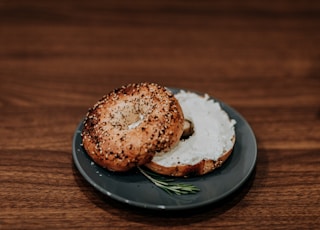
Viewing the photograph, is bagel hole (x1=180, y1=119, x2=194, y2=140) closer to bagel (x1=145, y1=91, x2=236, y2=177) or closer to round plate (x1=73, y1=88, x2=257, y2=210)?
bagel (x1=145, y1=91, x2=236, y2=177)

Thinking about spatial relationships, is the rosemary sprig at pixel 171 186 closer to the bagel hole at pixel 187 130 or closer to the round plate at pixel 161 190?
the round plate at pixel 161 190

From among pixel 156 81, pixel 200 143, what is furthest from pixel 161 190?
pixel 156 81

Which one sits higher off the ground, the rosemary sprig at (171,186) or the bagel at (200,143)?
the bagel at (200,143)

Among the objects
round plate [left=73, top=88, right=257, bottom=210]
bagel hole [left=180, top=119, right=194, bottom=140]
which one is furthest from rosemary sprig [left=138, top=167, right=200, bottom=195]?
bagel hole [left=180, top=119, right=194, bottom=140]

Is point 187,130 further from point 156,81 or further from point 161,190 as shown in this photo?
point 156,81

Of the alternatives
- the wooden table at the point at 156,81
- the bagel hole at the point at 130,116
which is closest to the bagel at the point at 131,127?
the bagel hole at the point at 130,116

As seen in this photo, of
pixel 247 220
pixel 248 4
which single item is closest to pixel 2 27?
pixel 248 4

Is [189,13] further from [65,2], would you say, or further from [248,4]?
[65,2]
